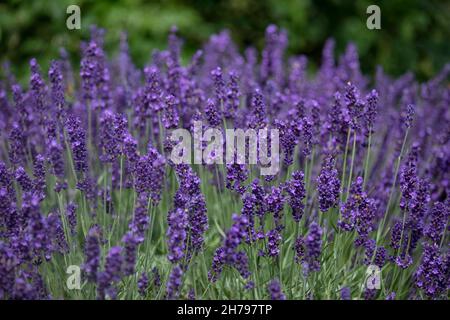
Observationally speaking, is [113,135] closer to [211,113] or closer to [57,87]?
[211,113]

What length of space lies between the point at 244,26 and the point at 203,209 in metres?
4.43

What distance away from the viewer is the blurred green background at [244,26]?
18.8ft

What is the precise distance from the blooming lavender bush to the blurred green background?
222 cm

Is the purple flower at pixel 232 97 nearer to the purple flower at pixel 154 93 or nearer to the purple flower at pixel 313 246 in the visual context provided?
the purple flower at pixel 154 93

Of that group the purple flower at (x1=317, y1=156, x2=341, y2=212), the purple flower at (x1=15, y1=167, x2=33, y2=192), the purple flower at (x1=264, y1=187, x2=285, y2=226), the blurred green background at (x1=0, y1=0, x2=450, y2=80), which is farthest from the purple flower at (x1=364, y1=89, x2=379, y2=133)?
the blurred green background at (x1=0, y1=0, x2=450, y2=80)

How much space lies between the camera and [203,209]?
239 cm

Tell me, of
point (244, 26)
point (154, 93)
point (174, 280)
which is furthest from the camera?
point (244, 26)

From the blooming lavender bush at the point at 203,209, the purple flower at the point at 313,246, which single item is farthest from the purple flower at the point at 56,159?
the purple flower at the point at 313,246

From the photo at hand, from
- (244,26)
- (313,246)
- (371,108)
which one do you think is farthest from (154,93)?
(244,26)

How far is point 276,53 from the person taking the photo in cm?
415

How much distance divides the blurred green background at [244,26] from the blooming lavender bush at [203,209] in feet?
7.29
